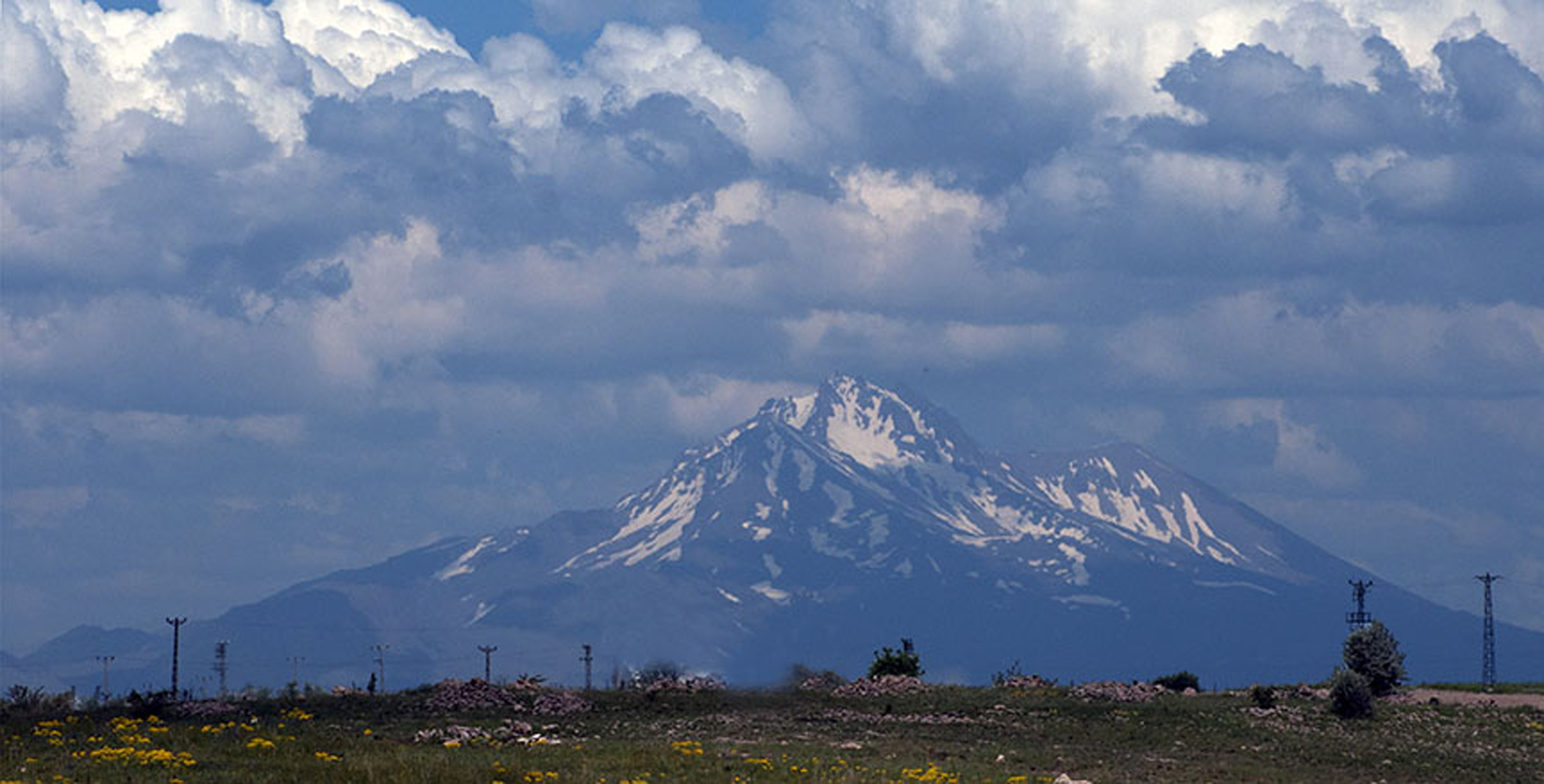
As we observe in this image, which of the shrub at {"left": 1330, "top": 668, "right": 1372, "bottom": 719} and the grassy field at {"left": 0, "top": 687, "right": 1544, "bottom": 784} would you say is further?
the shrub at {"left": 1330, "top": 668, "right": 1372, "bottom": 719}

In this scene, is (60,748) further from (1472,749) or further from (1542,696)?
(1542,696)

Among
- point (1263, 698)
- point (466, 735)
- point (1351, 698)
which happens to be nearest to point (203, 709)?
point (466, 735)

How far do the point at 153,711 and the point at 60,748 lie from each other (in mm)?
18273

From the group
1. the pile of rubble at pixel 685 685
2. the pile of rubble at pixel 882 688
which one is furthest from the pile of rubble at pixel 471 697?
the pile of rubble at pixel 882 688

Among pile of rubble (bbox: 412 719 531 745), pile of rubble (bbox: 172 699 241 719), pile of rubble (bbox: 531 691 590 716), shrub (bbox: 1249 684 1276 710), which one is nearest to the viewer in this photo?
pile of rubble (bbox: 412 719 531 745)

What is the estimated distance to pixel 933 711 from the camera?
93625 mm

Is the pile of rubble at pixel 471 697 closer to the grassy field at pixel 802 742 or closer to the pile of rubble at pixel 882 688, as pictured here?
the grassy field at pixel 802 742

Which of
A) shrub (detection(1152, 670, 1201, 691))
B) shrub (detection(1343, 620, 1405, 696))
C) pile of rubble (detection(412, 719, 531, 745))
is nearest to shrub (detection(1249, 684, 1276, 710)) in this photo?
shrub (detection(1343, 620, 1405, 696))

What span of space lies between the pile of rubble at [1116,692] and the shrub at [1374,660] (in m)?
13.1

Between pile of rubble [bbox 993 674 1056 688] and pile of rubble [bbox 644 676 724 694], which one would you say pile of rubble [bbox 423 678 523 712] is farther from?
pile of rubble [bbox 993 674 1056 688]

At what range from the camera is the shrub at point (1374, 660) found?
11150 centimetres

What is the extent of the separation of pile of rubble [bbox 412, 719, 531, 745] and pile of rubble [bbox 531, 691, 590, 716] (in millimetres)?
8497

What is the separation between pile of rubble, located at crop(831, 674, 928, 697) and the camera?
334ft

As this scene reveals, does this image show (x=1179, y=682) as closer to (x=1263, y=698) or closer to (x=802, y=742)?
(x=1263, y=698)
